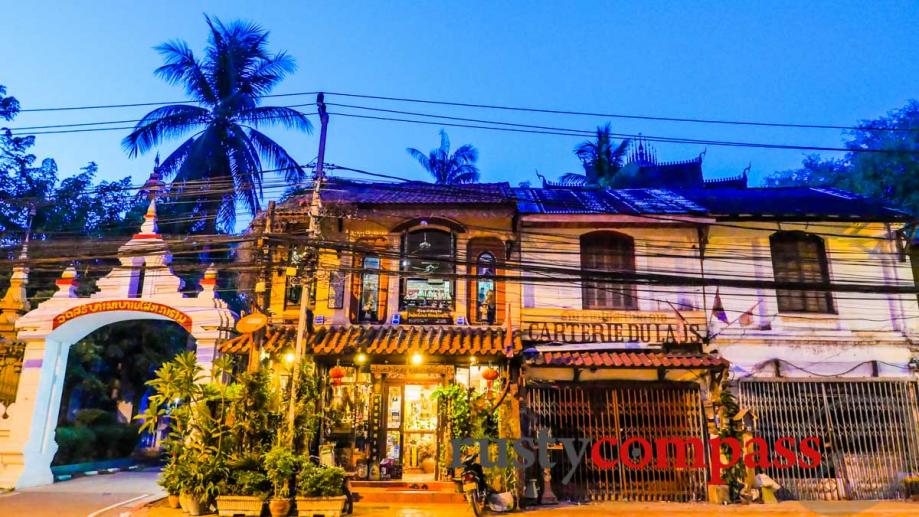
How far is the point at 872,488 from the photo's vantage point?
41.4 feet

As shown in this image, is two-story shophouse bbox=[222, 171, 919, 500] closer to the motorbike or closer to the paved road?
the motorbike

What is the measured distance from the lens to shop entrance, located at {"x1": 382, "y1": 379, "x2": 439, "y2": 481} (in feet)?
44.7

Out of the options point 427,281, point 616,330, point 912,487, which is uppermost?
point 427,281

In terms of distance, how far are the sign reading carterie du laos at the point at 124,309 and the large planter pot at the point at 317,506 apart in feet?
19.3

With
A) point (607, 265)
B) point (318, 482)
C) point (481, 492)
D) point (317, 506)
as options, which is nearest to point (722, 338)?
point (607, 265)

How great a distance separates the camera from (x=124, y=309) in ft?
46.4

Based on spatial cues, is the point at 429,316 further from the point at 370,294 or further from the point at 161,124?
the point at 161,124

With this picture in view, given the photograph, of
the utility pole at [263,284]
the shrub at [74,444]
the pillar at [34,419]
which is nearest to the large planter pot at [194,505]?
the utility pole at [263,284]

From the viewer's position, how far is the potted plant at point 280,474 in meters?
10.5

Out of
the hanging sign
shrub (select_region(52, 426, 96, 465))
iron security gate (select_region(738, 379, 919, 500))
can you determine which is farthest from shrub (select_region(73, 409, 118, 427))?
iron security gate (select_region(738, 379, 919, 500))

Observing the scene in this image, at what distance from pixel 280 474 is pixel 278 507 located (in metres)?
0.57

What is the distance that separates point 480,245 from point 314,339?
15.6ft

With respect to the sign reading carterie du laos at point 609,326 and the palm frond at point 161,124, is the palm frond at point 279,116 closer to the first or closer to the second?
the palm frond at point 161,124

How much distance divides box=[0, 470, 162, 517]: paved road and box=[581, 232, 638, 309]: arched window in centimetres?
1118
